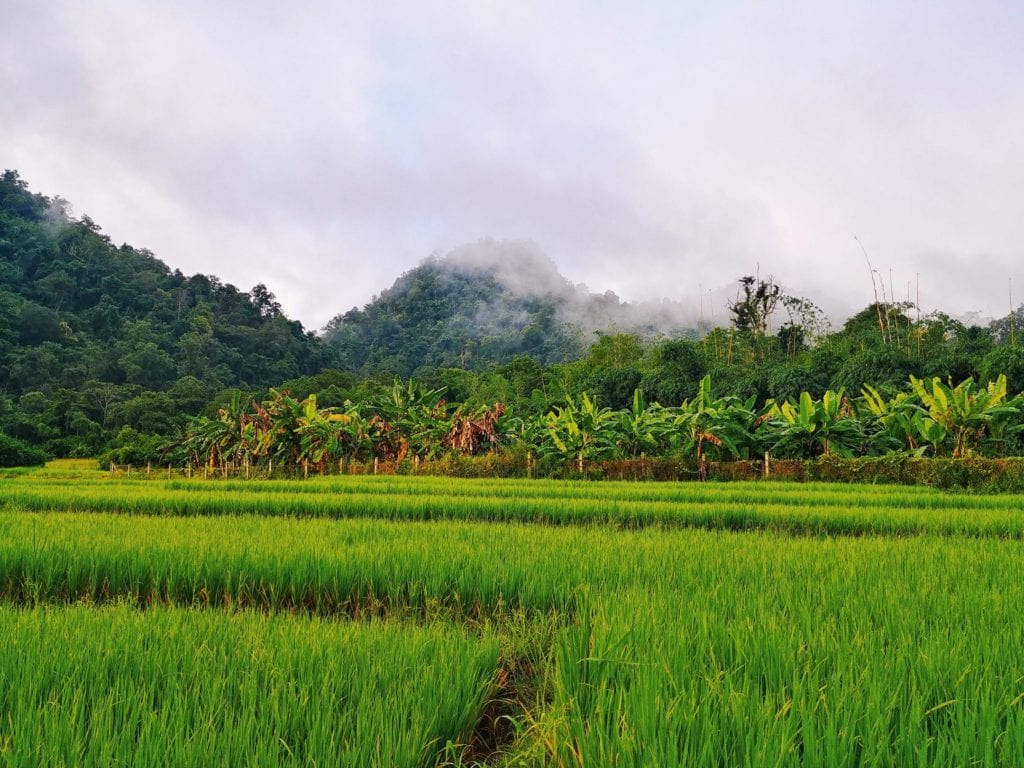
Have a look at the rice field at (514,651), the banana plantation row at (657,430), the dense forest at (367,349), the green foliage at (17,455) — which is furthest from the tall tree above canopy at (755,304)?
the green foliage at (17,455)

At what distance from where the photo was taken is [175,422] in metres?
32.8

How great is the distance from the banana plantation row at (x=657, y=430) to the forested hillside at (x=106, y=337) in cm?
1699

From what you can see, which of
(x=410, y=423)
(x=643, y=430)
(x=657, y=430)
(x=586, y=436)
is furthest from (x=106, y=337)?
(x=657, y=430)

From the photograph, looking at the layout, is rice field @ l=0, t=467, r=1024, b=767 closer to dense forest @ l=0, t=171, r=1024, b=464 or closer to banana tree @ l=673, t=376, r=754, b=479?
banana tree @ l=673, t=376, r=754, b=479

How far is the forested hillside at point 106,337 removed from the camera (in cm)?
3222

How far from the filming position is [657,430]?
11969 mm

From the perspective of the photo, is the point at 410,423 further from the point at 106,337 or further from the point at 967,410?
the point at 106,337

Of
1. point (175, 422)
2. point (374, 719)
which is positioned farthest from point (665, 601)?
point (175, 422)

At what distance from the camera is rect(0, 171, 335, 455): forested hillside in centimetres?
3222

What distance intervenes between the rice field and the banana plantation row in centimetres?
720

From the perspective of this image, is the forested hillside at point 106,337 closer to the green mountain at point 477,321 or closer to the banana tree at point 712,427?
the green mountain at point 477,321

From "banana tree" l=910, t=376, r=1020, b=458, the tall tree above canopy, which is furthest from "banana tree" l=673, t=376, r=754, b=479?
the tall tree above canopy

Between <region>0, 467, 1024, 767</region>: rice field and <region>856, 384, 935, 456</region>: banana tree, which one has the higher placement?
<region>856, 384, 935, 456</region>: banana tree

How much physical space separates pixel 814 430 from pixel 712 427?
5.79 feet
